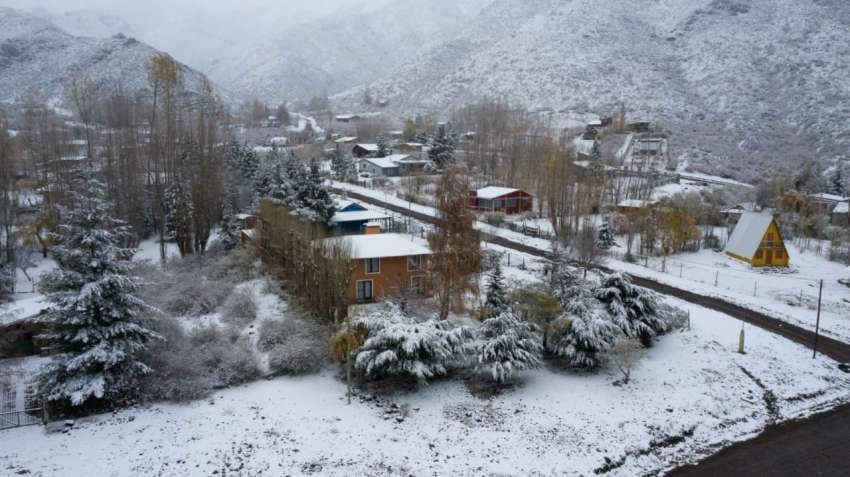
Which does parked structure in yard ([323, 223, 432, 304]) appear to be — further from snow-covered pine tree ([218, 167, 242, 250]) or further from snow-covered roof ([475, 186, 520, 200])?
snow-covered roof ([475, 186, 520, 200])

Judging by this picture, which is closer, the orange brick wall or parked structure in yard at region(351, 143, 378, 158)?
the orange brick wall

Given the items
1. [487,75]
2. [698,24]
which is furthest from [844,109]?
[487,75]

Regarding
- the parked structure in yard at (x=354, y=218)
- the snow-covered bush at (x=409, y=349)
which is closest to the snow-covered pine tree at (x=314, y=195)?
the parked structure in yard at (x=354, y=218)

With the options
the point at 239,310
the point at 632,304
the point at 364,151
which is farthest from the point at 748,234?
the point at 364,151

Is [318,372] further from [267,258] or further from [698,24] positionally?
[698,24]

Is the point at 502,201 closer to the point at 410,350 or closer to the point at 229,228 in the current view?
the point at 229,228

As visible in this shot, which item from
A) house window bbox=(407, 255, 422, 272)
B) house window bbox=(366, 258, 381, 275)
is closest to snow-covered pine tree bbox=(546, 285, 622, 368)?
house window bbox=(407, 255, 422, 272)
